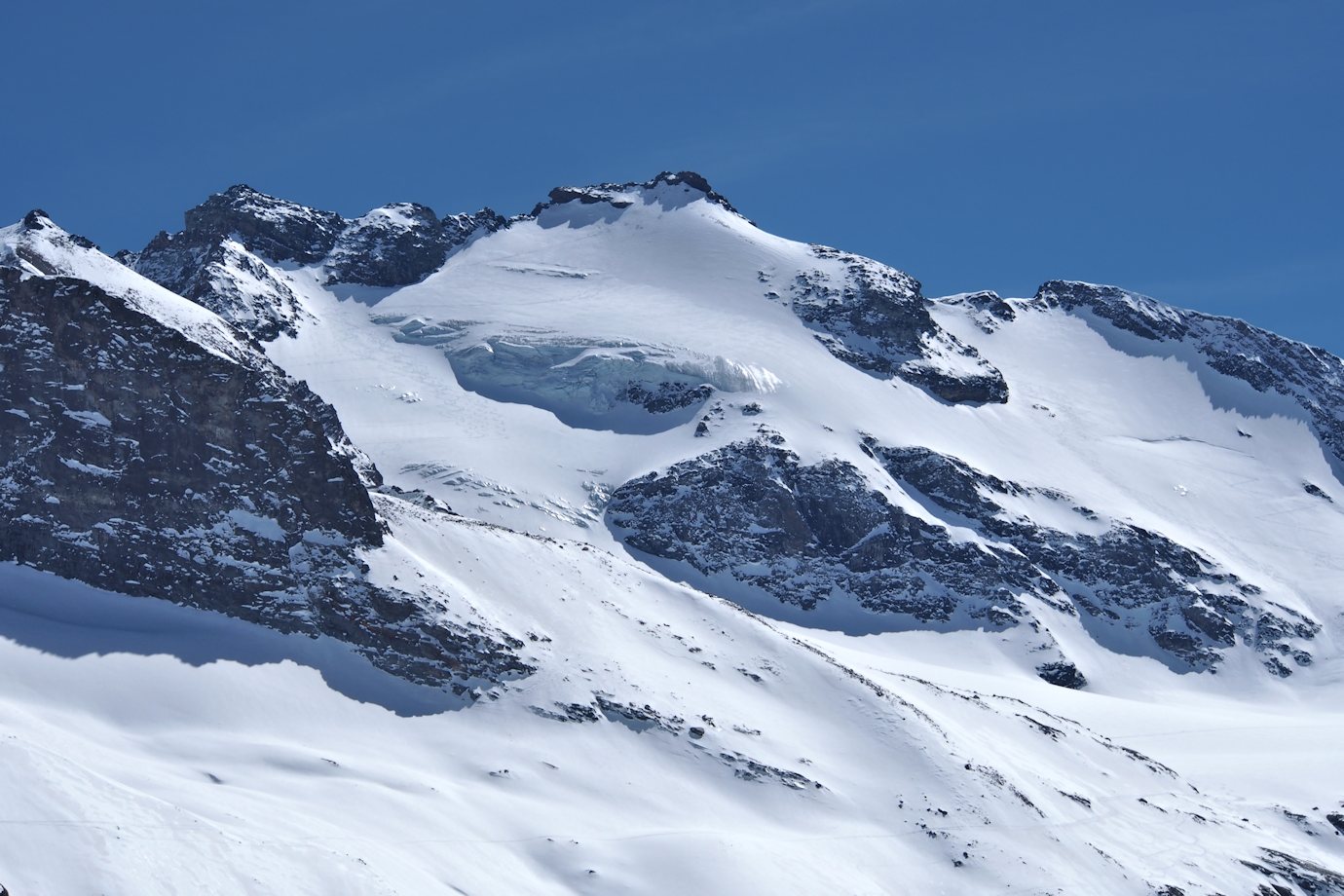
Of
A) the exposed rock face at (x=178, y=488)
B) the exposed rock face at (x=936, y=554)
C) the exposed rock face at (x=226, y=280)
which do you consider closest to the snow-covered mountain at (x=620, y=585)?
the exposed rock face at (x=178, y=488)

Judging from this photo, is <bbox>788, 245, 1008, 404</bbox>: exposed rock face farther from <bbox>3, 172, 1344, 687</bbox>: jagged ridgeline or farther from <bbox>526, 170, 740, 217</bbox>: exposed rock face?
<bbox>526, 170, 740, 217</bbox>: exposed rock face

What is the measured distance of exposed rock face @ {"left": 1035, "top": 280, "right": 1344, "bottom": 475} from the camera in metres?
188

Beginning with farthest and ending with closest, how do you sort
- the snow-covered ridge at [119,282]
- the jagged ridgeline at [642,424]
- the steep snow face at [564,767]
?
the snow-covered ridge at [119,282]
the jagged ridgeline at [642,424]
the steep snow face at [564,767]

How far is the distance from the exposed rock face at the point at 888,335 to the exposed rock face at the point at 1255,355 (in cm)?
2984

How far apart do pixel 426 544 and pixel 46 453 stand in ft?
63.5

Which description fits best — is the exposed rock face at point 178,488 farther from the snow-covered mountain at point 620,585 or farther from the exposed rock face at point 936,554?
the exposed rock face at point 936,554

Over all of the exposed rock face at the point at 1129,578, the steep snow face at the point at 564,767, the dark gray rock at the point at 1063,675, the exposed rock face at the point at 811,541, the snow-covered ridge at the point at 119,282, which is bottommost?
the steep snow face at the point at 564,767

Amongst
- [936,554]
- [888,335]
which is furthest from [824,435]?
[888,335]

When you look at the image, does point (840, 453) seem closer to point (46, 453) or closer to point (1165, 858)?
point (1165, 858)

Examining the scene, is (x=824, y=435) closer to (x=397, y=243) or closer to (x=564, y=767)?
(x=397, y=243)

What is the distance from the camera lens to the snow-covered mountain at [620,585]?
238 feet

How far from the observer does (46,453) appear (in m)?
81.6

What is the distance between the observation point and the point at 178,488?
273 ft

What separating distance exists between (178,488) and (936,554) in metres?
66.9
